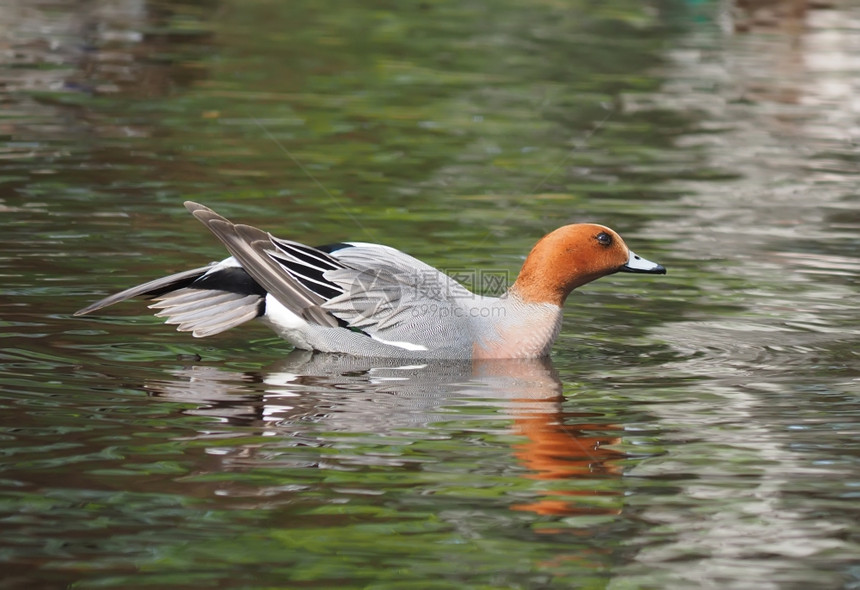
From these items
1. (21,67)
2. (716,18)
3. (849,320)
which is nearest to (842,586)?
(849,320)

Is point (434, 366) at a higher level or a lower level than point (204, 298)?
lower

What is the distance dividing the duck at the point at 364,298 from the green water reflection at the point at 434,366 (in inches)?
7.0

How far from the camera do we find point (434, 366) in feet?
23.2

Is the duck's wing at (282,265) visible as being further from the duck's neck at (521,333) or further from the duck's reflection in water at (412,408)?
the duck's neck at (521,333)

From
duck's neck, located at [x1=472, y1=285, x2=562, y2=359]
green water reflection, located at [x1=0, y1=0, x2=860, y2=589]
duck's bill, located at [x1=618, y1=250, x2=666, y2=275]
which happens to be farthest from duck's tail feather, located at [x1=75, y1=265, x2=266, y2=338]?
duck's bill, located at [x1=618, y1=250, x2=666, y2=275]

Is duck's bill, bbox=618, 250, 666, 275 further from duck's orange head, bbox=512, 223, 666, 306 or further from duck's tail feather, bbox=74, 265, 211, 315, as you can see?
duck's tail feather, bbox=74, 265, 211, 315

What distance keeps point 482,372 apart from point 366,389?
735 millimetres

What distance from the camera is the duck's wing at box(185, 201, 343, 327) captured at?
6.98 meters

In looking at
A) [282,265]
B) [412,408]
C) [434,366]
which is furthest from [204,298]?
[412,408]

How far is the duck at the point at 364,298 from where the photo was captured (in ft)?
23.1

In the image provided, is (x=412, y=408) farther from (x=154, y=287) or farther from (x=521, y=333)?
(x=154, y=287)

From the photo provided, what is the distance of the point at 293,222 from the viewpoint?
9578 mm

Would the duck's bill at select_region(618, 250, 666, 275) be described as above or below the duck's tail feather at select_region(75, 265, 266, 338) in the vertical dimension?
above

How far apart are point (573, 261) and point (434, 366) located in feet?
→ 3.05
